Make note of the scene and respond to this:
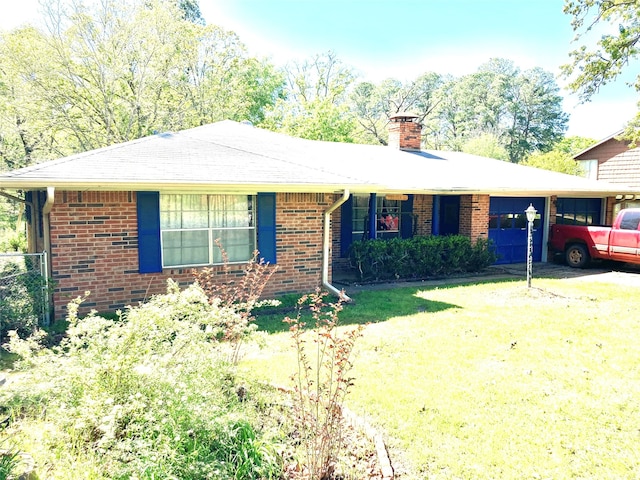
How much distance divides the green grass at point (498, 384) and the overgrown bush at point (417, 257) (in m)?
2.37

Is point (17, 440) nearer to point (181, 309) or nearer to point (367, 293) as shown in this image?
point (181, 309)

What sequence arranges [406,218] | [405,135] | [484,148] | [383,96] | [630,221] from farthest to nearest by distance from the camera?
[383,96]
[484,148]
[405,135]
[406,218]
[630,221]

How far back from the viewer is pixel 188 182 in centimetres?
755

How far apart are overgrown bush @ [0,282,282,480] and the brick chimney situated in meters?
15.2

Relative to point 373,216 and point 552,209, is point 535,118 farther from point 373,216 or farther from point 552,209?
point 373,216

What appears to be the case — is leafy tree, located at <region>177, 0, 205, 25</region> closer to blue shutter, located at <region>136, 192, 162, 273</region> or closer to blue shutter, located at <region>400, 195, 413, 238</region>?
blue shutter, located at <region>400, 195, 413, 238</region>

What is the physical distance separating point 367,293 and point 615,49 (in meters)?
9.49

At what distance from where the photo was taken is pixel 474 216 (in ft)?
44.9

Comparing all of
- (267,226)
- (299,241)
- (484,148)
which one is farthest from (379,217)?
(484,148)

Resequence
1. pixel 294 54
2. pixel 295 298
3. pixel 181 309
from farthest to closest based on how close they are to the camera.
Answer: pixel 294 54 < pixel 295 298 < pixel 181 309

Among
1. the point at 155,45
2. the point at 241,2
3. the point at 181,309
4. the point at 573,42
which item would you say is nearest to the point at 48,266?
the point at 181,309

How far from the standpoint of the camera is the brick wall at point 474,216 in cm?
1366

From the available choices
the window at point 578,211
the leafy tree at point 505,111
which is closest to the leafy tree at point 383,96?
the leafy tree at point 505,111

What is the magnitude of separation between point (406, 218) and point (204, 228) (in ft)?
24.8
